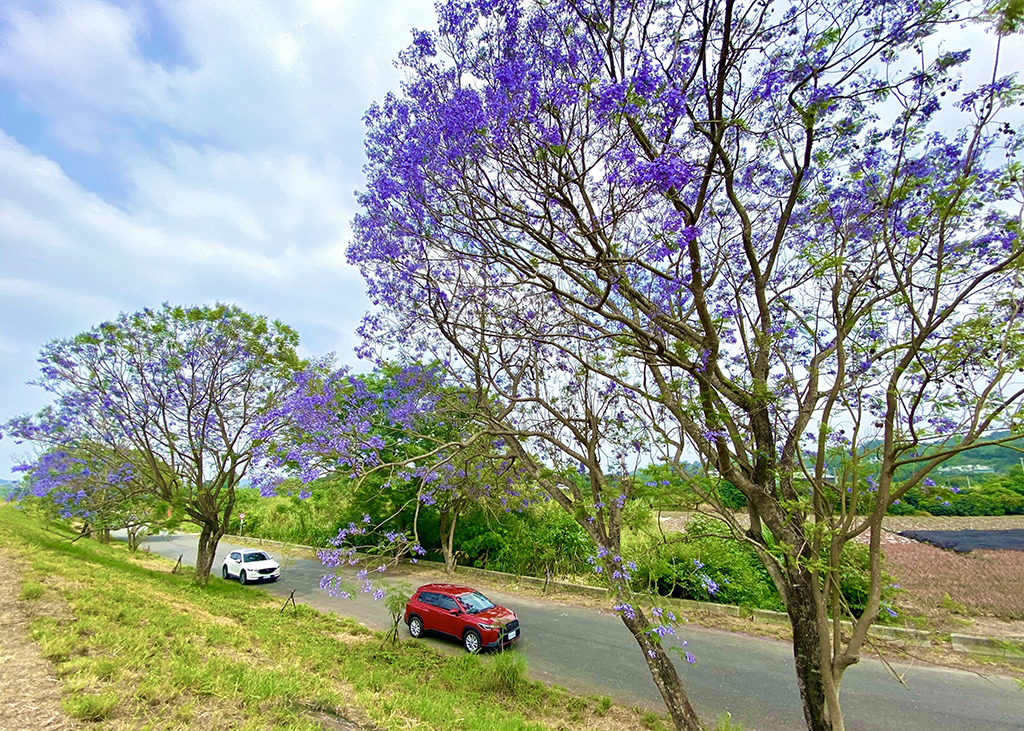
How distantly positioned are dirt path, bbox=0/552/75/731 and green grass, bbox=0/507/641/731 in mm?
79

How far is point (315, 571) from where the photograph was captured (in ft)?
54.8

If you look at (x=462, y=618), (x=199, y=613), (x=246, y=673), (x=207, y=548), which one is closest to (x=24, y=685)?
(x=246, y=673)

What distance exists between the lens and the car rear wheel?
898cm

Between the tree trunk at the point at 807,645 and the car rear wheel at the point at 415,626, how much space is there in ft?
23.0

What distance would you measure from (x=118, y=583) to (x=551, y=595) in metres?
9.64

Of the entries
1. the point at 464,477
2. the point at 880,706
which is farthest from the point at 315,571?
the point at 880,706

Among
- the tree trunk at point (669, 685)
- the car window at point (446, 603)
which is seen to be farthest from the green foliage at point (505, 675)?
the tree trunk at point (669, 685)

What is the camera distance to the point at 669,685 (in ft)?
15.9

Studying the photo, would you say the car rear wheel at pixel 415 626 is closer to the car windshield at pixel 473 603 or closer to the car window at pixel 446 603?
the car window at pixel 446 603

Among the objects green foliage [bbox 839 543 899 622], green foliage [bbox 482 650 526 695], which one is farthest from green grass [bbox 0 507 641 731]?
green foliage [bbox 839 543 899 622]

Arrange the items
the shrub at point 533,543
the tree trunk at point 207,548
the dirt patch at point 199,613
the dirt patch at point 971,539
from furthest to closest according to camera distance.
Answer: the shrub at point 533,543 → the dirt patch at point 971,539 → the tree trunk at point 207,548 → the dirt patch at point 199,613

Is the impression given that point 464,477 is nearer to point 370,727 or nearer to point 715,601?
point 370,727

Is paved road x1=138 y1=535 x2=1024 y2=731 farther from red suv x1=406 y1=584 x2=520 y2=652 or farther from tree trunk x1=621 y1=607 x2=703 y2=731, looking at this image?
tree trunk x1=621 y1=607 x2=703 y2=731

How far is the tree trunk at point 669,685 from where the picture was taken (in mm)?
4754
